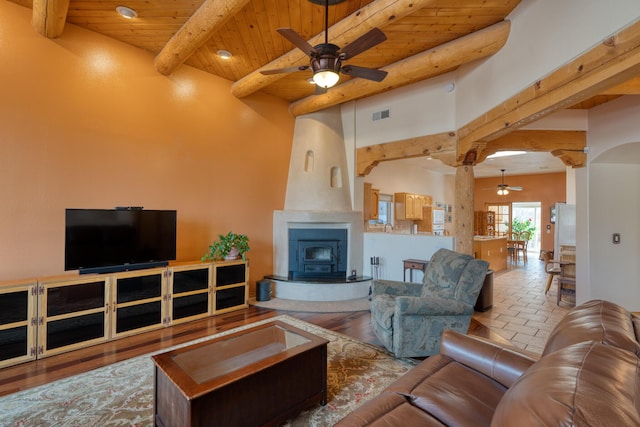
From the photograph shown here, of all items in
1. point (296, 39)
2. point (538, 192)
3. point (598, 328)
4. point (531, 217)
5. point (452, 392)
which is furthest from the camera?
point (531, 217)

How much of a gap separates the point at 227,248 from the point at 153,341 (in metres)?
1.54

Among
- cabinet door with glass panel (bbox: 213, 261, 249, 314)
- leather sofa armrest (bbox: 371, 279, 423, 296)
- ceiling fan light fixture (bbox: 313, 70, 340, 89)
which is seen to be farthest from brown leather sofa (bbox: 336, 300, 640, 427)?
cabinet door with glass panel (bbox: 213, 261, 249, 314)

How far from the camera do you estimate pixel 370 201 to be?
285 inches

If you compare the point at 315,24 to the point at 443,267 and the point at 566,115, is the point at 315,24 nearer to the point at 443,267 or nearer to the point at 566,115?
the point at 443,267

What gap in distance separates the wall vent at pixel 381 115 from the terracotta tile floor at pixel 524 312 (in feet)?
12.0

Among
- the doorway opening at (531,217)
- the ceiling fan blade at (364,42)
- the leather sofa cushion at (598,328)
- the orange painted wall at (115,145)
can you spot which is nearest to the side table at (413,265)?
the orange painted wall at (115,145)

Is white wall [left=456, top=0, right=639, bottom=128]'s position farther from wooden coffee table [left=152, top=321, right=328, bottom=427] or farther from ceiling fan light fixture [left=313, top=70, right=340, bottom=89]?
wooden coffee table [left=152, top=321, right=328, bottom=427]

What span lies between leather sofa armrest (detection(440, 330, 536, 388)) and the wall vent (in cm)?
433

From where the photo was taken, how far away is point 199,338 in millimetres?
3600

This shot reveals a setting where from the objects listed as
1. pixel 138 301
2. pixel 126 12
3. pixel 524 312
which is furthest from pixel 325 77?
pixel 524 312

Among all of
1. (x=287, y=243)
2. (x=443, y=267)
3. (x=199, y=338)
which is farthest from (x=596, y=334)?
(x=287, y=243)

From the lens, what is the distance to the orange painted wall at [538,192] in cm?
1054

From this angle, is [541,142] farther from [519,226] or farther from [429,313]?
[519,226]

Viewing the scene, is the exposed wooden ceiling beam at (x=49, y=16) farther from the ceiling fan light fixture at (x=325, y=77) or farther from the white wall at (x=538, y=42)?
the white wall at (x=538, y=42)
